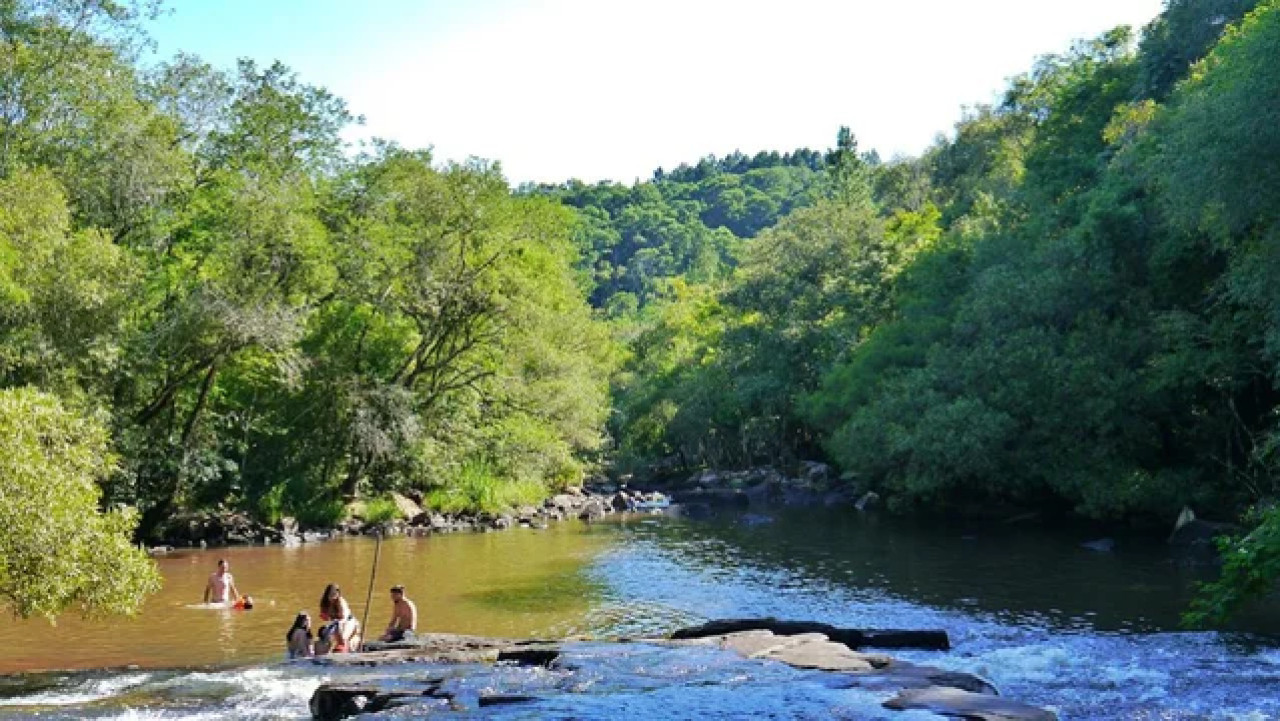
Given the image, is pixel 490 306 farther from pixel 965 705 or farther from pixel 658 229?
pixel 658 229

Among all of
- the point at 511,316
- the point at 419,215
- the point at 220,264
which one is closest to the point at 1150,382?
the point at 511,316

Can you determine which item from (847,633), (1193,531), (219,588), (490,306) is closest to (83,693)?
(219,588)

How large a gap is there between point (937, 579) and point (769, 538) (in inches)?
452

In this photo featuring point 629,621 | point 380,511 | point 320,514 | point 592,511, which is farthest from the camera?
point 592,511

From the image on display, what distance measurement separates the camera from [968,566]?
3056 centimetres

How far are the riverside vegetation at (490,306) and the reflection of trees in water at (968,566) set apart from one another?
283 centimetres

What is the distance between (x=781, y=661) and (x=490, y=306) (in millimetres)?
30749

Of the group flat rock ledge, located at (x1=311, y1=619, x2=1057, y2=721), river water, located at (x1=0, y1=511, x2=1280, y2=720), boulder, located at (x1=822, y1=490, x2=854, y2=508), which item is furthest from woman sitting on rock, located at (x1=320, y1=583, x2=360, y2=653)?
boulder, located at (x1=822, y1=490, x2=854, y2=508)

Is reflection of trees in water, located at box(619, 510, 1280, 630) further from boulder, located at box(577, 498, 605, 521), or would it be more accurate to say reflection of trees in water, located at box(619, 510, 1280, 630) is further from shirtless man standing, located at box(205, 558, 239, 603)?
shirtless man standing, located at box(205, 558, 239, 603)

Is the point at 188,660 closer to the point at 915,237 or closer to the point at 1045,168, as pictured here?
the point at 1045,168

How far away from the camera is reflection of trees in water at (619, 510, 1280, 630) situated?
23469 mm

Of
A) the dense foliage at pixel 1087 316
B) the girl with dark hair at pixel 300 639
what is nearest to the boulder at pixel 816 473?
the dense foliage at pixel 1087 316

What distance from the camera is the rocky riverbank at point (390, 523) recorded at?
38.3 meters

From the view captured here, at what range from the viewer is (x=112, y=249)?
32.7 m
